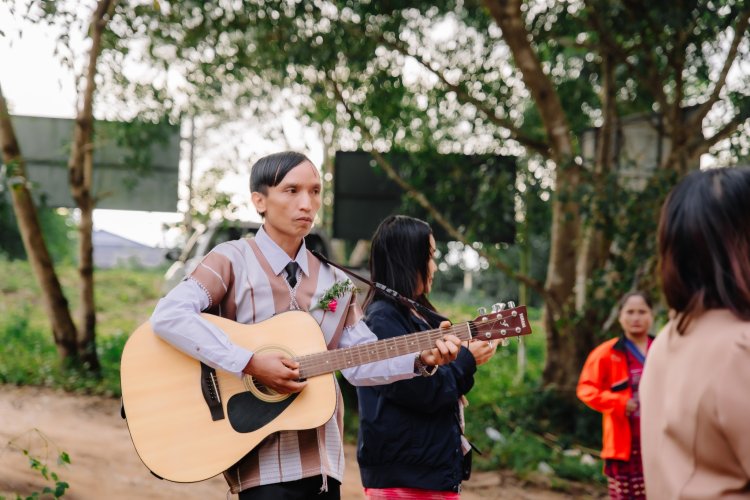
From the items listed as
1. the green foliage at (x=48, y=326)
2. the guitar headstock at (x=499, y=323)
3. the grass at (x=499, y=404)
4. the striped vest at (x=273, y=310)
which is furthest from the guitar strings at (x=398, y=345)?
the green foliage at (x=48, y=326)

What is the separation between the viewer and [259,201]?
311 cm

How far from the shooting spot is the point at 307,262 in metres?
3.11

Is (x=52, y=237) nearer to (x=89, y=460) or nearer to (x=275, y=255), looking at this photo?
(x=89, y=460)

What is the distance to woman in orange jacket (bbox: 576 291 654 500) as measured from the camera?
4.86 m

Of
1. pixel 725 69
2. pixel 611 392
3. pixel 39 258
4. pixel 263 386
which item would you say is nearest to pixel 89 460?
pixel 39 258

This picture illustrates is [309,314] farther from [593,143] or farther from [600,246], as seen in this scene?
[593,143]

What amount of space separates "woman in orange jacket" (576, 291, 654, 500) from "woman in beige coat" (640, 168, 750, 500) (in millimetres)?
2961

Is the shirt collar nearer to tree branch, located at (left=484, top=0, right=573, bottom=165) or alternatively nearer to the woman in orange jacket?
the woman in orange jacket

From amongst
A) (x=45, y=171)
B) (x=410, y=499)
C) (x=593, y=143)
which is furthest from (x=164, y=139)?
(x=410, y=499)

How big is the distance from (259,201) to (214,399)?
2.27ft

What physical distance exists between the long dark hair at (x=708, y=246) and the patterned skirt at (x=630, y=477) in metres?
3.28

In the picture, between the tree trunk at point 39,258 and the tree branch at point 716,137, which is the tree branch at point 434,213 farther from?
the tree trunk at point 39,258

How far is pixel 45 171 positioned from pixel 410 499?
1114 centimetres

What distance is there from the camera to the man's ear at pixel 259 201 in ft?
10.2
